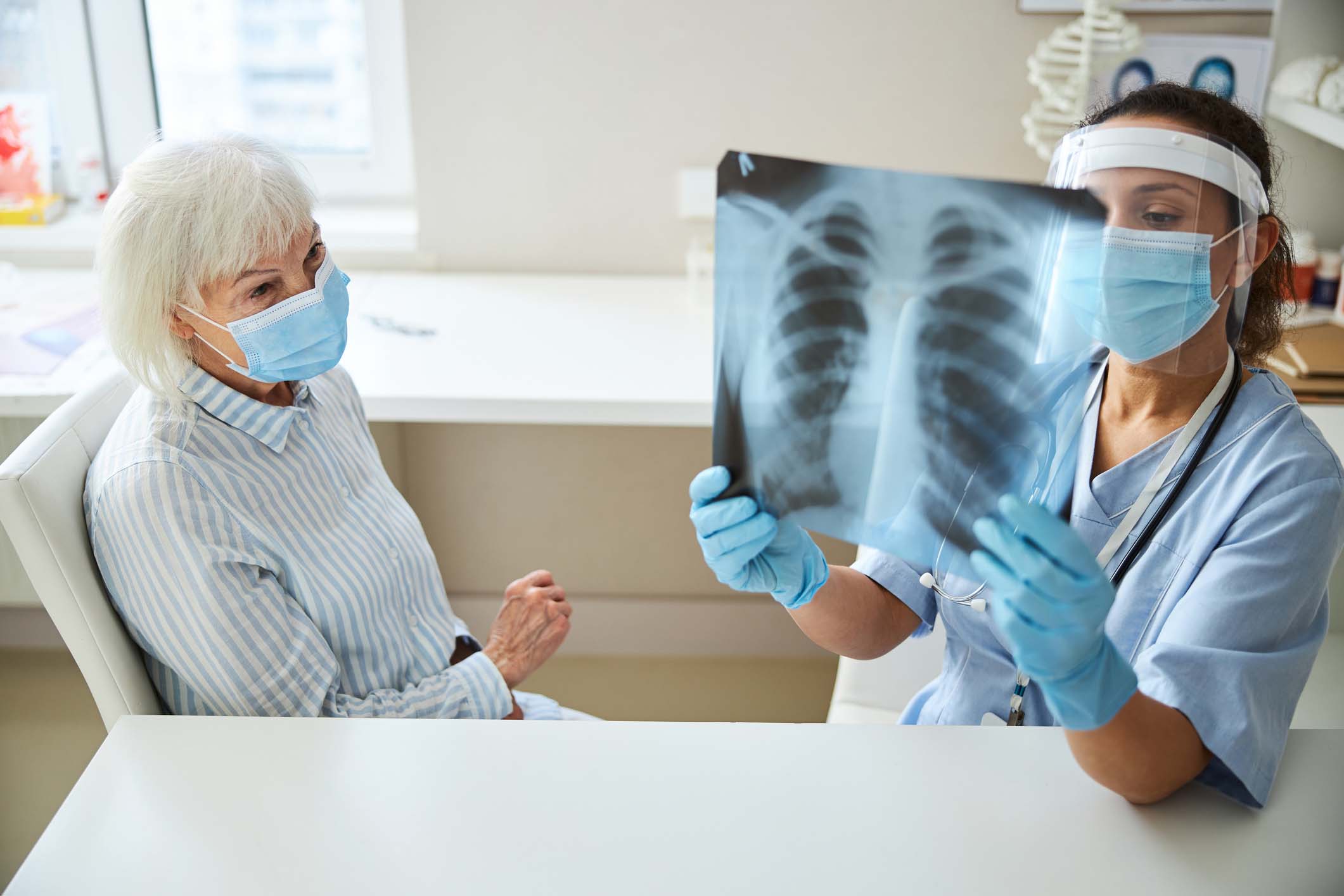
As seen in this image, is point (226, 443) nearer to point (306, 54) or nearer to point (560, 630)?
point (560, 630)

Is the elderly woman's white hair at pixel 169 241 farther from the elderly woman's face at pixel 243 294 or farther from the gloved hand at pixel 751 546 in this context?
the gloved hand at pixel 751 546

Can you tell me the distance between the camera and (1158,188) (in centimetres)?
92

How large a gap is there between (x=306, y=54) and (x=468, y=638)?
1.68m

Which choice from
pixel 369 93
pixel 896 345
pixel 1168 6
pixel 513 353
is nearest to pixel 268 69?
pixel 369 93

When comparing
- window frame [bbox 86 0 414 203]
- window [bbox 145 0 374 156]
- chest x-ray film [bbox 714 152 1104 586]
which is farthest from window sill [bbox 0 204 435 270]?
chest x-ray film [bbox 714 152 1104 586]

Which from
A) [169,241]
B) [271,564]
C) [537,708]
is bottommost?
[537,708]

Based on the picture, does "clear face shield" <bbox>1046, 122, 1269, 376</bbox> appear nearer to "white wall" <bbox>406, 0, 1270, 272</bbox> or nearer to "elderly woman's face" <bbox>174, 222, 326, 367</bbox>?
"elderly woman's face" <bbox>174, 222, 326, 367</bbox>

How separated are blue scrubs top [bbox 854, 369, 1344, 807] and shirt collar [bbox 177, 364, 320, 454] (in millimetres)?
931

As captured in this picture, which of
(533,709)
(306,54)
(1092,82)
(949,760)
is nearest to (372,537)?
(533,709)

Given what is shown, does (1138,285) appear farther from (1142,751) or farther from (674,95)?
(674,95)

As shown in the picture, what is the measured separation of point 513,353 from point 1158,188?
136cm

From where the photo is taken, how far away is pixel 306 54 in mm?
2562

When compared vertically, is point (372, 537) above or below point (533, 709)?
above

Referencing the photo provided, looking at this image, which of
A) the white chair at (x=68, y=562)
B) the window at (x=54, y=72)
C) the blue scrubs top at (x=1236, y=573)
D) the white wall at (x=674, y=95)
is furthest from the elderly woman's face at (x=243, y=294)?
the window at (x=54, y=72)
